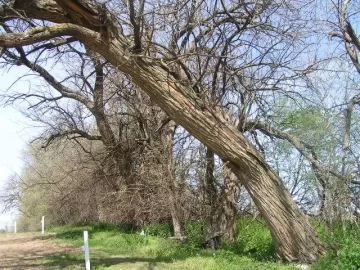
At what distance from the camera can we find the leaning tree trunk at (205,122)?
964cm

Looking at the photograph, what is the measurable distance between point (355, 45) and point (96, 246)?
A: 10.2 m

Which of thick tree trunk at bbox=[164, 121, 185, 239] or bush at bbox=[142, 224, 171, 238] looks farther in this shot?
bush at bbox=[142, 224, 171, 238]

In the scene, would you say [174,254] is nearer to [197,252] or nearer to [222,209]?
[197,252]

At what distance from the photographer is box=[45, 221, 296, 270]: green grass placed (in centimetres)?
1011

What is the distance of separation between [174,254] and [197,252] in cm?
60

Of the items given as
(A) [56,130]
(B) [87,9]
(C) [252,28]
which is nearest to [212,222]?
(C) [252,28]

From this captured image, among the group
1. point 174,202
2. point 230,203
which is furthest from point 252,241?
point 174,202

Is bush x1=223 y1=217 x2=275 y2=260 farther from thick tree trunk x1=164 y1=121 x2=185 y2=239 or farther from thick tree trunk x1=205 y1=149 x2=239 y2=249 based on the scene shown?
thick tree trunk x1=164 y1=121 x2=185 y2=239

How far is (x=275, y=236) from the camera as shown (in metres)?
9.95

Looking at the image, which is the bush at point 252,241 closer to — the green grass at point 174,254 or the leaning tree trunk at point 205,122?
the green grass at point 174,254

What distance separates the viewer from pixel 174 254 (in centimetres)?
1194

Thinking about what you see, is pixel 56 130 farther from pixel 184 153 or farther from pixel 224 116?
pixel 224 116

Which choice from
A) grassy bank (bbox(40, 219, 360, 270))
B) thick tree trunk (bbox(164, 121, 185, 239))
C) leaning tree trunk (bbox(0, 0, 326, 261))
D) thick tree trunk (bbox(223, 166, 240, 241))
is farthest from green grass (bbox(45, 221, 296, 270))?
leaning tree trunk (bbox(0, 0, 326, 261))

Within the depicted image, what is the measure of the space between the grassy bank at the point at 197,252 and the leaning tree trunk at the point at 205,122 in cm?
64
